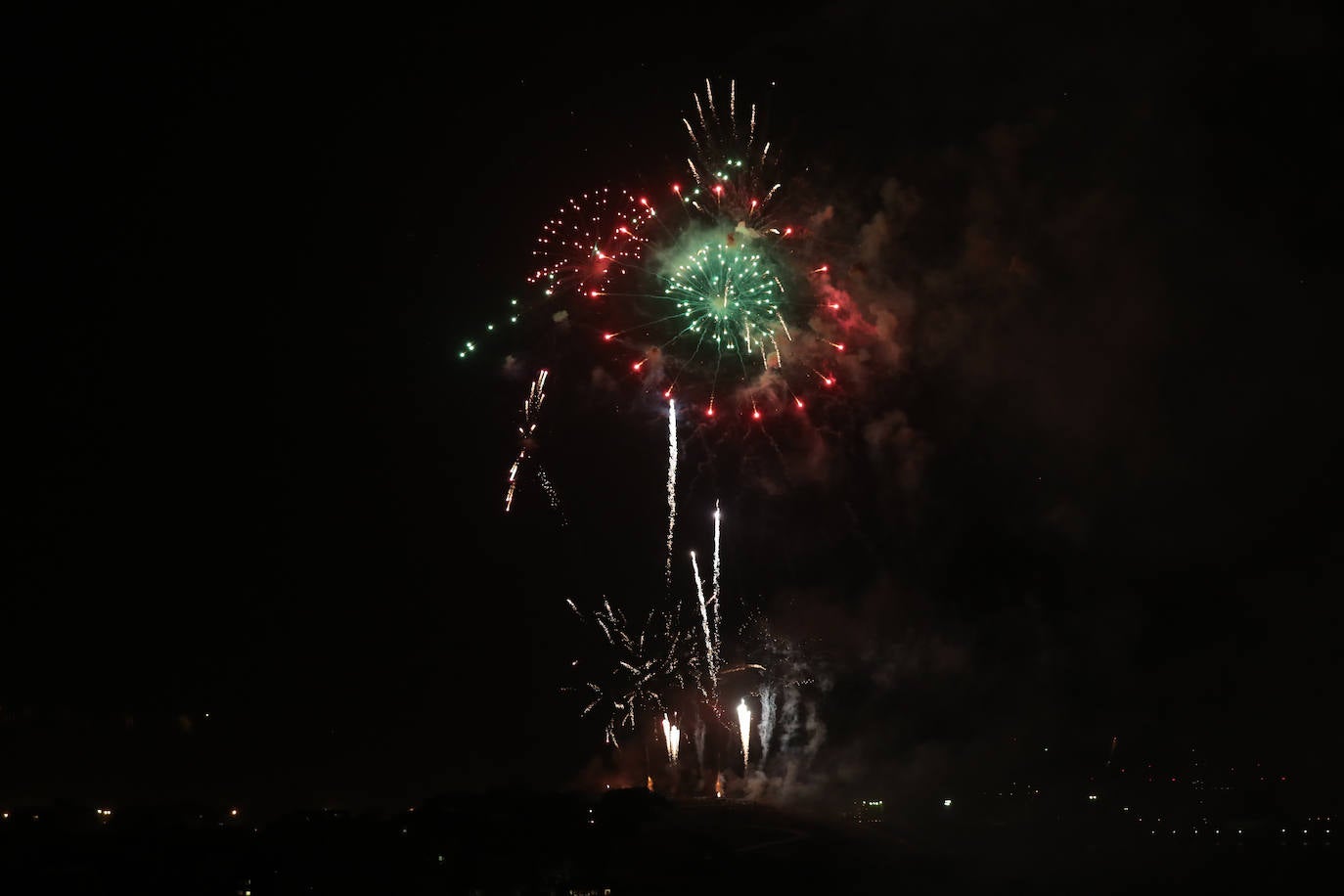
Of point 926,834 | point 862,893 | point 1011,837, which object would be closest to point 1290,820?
point 1011,837

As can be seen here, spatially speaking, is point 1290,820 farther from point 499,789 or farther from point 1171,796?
point 499,789

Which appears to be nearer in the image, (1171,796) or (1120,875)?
(1120,875)

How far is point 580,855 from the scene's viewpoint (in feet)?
136

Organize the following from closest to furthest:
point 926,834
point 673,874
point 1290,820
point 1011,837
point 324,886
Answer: point 324,886, point 673,874, point 926,834, point 1011,837, point 1290,820

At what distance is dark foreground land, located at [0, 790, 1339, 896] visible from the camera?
3212 centimetres

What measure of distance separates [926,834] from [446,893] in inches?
1535

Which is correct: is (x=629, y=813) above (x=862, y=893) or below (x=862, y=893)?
above

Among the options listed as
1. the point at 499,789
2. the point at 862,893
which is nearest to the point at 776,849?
the point at 862,893

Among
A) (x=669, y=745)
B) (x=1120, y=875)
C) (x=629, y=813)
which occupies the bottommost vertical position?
(x=1120, y=875)

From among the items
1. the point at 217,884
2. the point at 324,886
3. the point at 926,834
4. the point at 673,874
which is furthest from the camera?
the point at 926,834

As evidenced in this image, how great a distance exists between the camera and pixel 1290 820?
77.9 metres

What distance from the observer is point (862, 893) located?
4528 cm

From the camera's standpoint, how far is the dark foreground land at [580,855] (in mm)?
32125

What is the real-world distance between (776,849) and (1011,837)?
91.7ft
